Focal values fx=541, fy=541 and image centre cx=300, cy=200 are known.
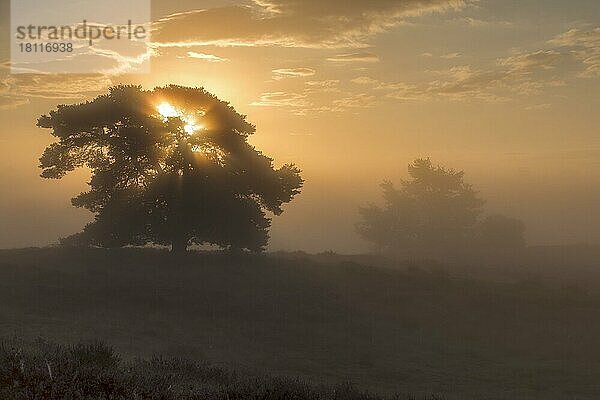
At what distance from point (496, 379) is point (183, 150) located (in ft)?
82.9

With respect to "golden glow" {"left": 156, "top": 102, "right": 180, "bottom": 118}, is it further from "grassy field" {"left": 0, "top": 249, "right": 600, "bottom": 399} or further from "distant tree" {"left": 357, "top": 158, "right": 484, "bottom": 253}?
"distant tree" {"left": 357, "top": 158, "right": 484, "bottom": 253}

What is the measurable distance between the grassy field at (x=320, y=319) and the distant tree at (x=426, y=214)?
41.4 m

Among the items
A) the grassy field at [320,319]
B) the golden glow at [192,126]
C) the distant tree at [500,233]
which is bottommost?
the grassy field at [320,319]

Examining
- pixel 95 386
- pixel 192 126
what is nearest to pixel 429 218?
pixel 192 126

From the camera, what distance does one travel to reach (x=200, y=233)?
36.1 metres

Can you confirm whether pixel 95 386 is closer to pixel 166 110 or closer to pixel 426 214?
pixel 166 110

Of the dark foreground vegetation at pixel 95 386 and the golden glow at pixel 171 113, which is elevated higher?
the golden glow at pixel 171 113

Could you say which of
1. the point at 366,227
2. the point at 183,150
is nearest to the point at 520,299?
the point at 183,150

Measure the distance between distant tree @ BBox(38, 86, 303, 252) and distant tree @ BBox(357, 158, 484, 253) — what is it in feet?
150

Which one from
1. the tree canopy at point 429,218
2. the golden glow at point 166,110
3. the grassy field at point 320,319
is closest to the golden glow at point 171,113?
the golden glow at point 166,110

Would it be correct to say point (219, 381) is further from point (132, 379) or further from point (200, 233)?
point (200, 233)

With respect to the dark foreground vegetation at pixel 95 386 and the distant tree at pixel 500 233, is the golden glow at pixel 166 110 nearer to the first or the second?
the dark foreground vegetation at pixel 95 386

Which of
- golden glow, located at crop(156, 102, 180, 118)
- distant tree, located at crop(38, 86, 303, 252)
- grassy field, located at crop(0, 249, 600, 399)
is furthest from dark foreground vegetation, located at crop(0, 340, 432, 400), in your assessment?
golden glow, located at crop(156, 102, 180, 118)

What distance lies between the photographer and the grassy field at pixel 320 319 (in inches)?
669
